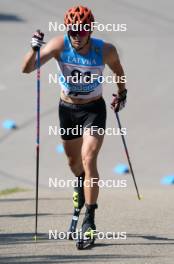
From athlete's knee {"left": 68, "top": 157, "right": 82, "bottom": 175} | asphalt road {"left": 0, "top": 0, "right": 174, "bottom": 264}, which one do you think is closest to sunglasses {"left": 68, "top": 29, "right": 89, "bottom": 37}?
athlete's knee {"left": 68, "top": 157, "right": 82, "bottom": 175}

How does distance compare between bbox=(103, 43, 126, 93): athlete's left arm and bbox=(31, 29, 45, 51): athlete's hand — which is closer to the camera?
bbox=(31, 29, 45, 51): athlete's hand

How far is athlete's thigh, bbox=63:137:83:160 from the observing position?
25.6 feet

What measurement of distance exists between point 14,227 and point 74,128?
47.0 inches

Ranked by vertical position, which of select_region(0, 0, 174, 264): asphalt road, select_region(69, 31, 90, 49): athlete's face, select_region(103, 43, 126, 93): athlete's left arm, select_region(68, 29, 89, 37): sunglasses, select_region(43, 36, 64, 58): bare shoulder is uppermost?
select_region(68, 29, 89, 37): sunglasses

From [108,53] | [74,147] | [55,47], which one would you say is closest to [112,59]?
[108,53]

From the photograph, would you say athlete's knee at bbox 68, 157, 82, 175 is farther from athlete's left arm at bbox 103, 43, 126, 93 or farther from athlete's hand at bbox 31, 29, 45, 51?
athlete's hand at bbox 31, 29, 45, 51

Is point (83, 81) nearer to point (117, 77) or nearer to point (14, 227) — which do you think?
point (117, 77)

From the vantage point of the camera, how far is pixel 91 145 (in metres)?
7.39

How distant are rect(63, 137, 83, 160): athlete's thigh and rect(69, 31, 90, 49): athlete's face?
950mm

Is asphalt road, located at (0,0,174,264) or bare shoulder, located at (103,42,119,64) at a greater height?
bare shoulder, located at (103,42,119,64)

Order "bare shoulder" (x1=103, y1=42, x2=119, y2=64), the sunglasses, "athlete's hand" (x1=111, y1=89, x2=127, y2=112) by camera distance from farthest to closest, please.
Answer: "athlete's hand" (x1=111, y1=89, x2=127, y2=112) → "bare shoulder" (x1=103, y1=42, x2=119, y2=64) → the sunglasses

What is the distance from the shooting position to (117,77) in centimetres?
766

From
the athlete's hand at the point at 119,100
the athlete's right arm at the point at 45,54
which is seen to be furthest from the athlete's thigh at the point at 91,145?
the athlete's right arm at the point at 45,54

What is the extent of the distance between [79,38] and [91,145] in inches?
37.4
